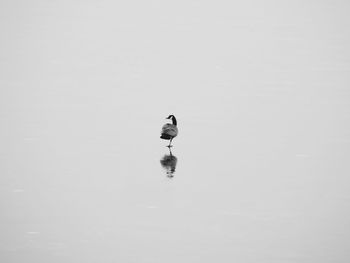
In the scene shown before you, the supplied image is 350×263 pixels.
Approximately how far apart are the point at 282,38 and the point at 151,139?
2546 cm

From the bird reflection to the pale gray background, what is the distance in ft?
0.52

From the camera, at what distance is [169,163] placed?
16.3 meters

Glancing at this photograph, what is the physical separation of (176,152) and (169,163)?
4.02 feet

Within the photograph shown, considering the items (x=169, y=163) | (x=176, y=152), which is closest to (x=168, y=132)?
(x=176, y=152)

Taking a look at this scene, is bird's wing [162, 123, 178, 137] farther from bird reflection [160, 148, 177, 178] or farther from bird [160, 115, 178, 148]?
bird reflection [160, 148, 177, 178]

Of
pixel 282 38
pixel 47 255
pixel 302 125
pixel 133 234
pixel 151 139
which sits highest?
pixel 282 38

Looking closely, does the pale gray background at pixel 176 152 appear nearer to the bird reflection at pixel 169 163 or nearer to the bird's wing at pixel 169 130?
the bird reflection at pixel 169 163

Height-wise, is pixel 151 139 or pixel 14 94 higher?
pixel 14 94

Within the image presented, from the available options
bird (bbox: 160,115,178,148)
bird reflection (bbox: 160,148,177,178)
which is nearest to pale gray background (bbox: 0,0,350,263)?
bird reflection (bbox: 160,148,177,178)

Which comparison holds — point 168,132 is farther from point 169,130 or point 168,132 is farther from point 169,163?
point 169,163

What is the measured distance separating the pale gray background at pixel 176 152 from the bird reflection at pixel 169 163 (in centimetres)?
16

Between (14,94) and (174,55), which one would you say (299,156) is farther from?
(174,55)

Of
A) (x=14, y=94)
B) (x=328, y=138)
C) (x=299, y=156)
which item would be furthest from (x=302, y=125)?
(x=14, y=94)

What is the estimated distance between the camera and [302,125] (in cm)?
2038
